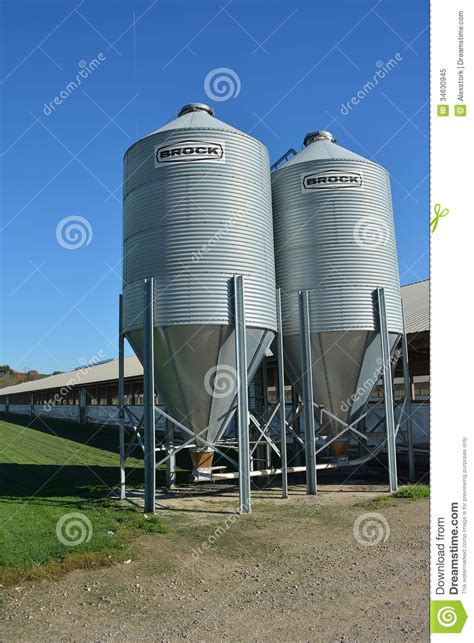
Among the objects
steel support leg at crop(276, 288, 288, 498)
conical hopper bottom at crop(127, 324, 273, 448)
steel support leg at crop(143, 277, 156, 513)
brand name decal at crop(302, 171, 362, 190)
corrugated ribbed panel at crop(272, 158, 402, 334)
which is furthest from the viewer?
brand name decal at crop(302, 171, 362, 190)

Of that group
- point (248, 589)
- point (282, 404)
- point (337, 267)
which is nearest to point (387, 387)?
point (282, 404)

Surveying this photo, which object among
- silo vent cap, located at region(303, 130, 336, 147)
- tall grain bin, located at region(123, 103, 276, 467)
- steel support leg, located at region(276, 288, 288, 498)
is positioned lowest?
steel support leg, located at region(276, 288, 288, 498)

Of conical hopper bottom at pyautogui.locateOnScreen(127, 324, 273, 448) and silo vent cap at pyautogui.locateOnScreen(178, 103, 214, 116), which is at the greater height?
silo vent cap at pyautogui.locateOnScreen(178, 103, 214, 116)

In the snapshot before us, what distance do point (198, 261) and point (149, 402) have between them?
11.8 feet

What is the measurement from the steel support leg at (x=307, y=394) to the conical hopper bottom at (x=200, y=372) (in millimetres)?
1454

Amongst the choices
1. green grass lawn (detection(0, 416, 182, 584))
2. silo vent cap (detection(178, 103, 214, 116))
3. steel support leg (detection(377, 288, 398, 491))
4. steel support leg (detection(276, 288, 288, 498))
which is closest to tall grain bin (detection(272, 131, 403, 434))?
steel support leg (detection(377, 288, 398, 491))

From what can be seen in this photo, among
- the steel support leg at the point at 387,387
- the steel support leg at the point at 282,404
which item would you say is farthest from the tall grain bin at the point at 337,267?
the steel support leg at the point at 282,404

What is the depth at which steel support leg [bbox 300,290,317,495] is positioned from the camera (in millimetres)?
14797

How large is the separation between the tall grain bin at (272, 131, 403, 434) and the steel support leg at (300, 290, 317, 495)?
0.45 meters

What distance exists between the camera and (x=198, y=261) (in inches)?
529

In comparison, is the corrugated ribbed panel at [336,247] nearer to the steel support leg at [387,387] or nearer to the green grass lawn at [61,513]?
the steel support leg at [387,387]

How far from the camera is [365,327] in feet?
50.6

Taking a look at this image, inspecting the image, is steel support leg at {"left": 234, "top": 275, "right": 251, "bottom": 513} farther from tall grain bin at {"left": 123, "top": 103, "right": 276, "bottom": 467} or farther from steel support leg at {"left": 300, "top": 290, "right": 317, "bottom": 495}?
steel support leg at {"left": 300, "top": 290, "right": 317, "bottom": 495}

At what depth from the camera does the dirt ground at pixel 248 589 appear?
653cm
